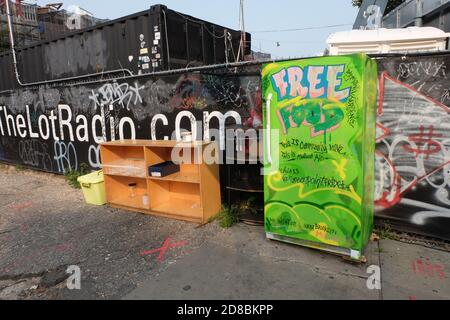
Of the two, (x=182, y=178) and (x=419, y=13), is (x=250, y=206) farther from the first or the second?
(x=419, y=13)

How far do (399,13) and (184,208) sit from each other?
926cm

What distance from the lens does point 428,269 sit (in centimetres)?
327

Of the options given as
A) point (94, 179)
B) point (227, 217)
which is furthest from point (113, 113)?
point (227, 217)

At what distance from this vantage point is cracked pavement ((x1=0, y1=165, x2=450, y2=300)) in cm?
303

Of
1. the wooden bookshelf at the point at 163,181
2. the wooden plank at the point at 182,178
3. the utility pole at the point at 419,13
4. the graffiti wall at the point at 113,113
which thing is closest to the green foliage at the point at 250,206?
the wooden bookshelf at the point at 163,181

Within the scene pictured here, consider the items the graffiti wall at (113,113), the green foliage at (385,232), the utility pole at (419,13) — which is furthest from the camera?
the utility pole at (419,13)

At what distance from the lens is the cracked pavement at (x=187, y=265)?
3.03 meters

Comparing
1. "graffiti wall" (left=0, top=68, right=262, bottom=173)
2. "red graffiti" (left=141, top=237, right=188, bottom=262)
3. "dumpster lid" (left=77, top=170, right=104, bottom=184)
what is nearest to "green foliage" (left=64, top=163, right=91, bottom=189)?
"graffiti wall" (left=0, top=68, right=262, bottom=173)

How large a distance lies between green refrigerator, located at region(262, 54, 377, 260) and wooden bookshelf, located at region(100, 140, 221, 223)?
3.63 ft

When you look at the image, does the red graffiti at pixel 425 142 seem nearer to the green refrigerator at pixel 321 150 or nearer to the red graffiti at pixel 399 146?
the red graffiti at pixel 399 146

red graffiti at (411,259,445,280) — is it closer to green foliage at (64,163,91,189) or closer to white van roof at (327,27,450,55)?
white van roof at (327,27,450,55)

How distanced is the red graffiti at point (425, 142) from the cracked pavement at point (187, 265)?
1116mm

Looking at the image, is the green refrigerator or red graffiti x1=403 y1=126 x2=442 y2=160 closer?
the green refrigerator

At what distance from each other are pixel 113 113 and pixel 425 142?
5294 millimetres
